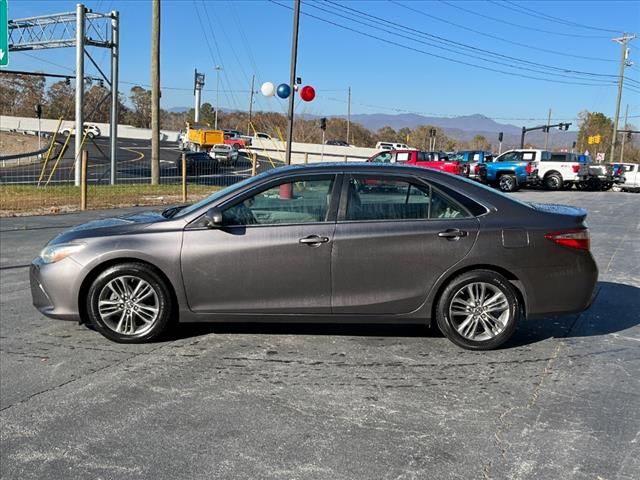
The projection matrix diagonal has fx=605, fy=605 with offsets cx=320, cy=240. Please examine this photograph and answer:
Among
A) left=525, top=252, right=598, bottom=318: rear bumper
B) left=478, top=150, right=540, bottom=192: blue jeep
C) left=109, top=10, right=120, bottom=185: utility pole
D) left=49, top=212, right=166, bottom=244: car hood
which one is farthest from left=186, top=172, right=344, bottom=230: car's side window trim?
left=478, top=150, right=540, bottom=192: blue jeep

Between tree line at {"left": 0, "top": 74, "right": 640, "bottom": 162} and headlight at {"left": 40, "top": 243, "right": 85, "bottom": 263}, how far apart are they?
6240 centimetres

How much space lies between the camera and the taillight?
16.3 ft

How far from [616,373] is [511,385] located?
91 cm

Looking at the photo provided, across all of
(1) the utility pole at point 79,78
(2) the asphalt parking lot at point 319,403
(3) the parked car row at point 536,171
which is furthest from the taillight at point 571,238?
(3) the parked car row at point 536,171

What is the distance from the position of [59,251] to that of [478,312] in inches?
138

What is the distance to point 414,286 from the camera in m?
4.91

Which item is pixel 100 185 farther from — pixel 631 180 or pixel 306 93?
pixel 631 180

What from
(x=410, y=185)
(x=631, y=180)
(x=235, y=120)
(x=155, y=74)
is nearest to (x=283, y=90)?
(x=155, y=74)

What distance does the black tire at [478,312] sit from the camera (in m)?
4.91

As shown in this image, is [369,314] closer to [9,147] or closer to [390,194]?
[390,194]

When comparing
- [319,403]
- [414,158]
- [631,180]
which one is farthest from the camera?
[631,180]

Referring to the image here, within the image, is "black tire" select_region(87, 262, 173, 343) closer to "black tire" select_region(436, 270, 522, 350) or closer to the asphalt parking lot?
the asphalt parking lot

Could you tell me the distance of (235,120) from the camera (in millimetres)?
107438

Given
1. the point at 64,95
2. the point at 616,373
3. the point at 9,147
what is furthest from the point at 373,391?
the point at 64,95
